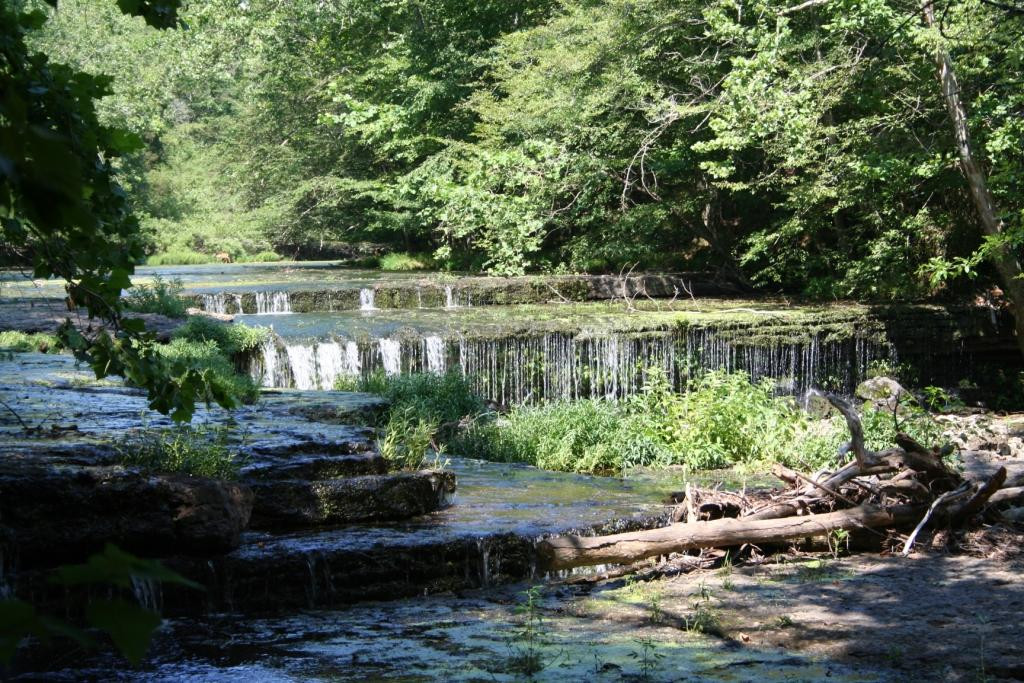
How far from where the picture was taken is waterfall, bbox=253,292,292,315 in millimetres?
19016

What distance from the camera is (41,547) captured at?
6.02 metres

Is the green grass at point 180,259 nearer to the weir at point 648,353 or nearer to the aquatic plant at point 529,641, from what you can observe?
the weir at point 648,353

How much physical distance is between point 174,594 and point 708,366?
1118cm

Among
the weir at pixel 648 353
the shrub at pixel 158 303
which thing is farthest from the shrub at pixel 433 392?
the shrub at pixel 158 303

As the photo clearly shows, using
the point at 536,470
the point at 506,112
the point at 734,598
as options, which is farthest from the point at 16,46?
the point at 506,112

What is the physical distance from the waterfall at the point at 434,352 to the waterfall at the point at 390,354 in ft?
1.31

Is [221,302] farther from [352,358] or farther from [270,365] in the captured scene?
[352,358]

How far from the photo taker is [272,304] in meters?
19.0

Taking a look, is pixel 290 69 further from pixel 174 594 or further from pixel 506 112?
pixel 174 594

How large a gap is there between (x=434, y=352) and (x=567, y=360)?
1951 mm

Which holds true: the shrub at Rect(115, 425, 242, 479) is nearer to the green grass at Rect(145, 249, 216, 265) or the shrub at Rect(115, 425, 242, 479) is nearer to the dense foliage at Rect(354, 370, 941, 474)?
the dense foliage at Rect(354, 370, 941, 474)

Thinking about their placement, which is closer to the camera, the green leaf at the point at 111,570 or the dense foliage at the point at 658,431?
the green leaf at the point at 111,570

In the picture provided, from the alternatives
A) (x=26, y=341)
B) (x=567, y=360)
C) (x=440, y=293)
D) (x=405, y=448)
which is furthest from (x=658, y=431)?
(x=440, y=293)

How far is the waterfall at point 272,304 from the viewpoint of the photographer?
19016mm
